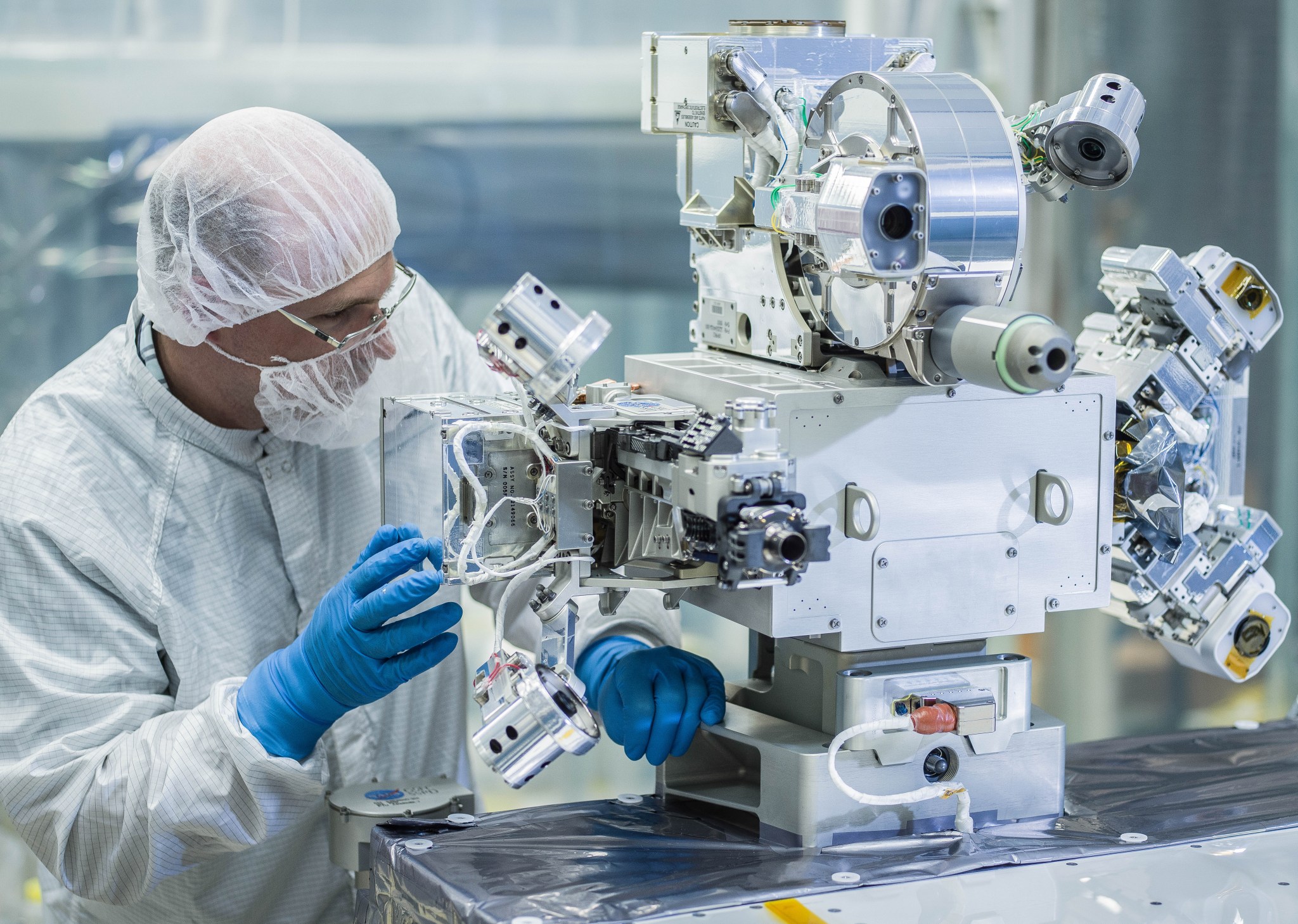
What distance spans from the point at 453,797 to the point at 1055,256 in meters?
2.37

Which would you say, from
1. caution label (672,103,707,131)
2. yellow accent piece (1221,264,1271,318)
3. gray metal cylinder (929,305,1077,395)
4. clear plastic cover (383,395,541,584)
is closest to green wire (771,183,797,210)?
caution label (672,103,707,131)

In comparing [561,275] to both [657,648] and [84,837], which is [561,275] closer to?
[657,648]

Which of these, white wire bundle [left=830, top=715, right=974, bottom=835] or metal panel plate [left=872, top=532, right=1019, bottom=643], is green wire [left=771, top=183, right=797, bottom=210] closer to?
metal panel plate [left=872, top=532, right=1019, bottom=643]

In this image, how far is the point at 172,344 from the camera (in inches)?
74.8

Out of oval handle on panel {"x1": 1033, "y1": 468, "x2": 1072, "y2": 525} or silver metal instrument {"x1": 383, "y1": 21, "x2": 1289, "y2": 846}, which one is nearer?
silver metal instrument {"x1": 383, "y1": 21, "x2": 1289, "y2": 846}

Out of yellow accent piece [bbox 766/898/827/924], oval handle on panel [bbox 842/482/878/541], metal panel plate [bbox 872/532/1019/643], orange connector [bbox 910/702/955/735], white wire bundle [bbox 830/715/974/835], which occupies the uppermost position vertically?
oval handle on panel [bbox 842/482/878/541]

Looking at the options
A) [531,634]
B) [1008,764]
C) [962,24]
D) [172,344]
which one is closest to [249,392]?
[172,344]

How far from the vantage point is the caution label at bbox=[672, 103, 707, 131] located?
1597mm

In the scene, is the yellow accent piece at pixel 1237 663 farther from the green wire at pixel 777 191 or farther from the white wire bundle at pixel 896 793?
the green wire at pixel 777 191

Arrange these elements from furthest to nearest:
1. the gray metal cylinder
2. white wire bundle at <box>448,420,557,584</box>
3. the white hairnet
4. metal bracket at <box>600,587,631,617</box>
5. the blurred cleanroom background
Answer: the blurred cleanroom background → the white hairnet → metal bracket at <box>600,587,631,617</box> → white wire bundle at <box>448,420,557,584</box> → the gray metal cylinder

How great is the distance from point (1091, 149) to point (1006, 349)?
35 cm

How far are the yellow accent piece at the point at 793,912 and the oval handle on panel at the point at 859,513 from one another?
0.37m

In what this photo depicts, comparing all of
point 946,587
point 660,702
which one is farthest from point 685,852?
point 946,587

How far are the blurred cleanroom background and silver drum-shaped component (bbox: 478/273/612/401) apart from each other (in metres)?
1.73
